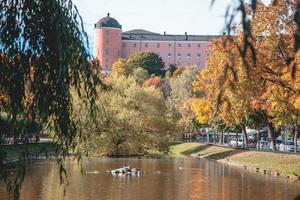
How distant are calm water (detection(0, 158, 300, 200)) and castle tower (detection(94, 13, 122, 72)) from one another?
130560 mm

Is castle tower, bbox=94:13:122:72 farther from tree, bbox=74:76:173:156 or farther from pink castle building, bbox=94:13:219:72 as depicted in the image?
tree, bbox=74:76:173:156

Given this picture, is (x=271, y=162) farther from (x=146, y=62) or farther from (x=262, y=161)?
(x=146, y=62)

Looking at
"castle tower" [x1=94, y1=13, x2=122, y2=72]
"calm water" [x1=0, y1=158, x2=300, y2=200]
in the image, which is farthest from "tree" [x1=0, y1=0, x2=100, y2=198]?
"castle tower" [x1=94, y1=13, x2=122, y2=72]

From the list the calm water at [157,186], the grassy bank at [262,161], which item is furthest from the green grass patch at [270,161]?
the calm water at [157,186]

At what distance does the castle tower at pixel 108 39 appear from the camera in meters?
168

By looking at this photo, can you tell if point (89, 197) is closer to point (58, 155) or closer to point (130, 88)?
point (58, 155)

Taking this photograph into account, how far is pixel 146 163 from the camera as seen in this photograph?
44.1 metres

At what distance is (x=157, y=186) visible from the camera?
29.5 m

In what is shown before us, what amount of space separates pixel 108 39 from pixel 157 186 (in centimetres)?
14184

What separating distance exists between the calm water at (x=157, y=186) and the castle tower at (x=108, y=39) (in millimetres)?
130560

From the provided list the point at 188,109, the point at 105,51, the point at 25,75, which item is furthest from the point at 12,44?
the point at 105,51

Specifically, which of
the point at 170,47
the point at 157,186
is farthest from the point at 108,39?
the point at 157,186

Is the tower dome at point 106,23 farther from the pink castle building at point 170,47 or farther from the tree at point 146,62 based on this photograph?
the tree at point 146,62

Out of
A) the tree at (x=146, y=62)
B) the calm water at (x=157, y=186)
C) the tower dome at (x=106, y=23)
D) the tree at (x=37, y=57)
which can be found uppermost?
the tower dome at (x=106, y=23)
